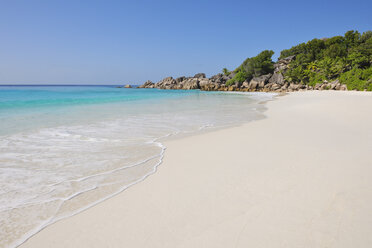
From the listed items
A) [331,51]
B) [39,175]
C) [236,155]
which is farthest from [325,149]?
[331,51]

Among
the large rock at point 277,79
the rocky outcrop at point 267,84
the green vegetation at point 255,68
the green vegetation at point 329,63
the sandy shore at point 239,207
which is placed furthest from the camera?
the green vegetation at point 255,68

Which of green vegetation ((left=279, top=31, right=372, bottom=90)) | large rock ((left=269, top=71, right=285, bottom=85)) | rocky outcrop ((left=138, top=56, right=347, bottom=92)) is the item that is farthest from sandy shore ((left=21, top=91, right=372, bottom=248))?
large rock ((left=269, top=71, right=285, bottom=85))

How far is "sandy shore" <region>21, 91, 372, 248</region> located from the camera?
1741 mm

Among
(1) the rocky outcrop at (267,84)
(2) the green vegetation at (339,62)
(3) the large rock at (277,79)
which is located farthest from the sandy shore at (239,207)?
(3) the large rock at (277,79)

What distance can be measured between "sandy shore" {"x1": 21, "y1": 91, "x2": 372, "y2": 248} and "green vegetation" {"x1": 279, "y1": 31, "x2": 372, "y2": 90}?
33.9m

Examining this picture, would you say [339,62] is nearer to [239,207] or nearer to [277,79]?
[277,79]

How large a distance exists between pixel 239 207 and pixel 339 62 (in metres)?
51.6

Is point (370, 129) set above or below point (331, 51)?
below

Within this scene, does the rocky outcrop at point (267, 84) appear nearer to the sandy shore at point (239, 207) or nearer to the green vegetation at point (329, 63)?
the green vegetation at point (329, 63)

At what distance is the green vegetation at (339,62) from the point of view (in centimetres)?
3306

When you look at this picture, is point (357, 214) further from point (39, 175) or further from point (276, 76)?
point (276, 76)

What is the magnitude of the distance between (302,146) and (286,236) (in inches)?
123

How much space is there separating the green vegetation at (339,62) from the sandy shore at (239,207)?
3388 cm

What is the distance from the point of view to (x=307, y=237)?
1.71 meters
